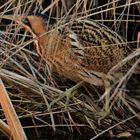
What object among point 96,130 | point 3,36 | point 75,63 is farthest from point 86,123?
point 3,36

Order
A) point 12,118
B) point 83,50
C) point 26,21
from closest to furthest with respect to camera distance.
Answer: point 12,118 → point 83,50 → point 26,21

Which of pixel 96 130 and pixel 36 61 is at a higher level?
pixel 36 61

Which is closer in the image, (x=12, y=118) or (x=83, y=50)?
(x=12, y=118)

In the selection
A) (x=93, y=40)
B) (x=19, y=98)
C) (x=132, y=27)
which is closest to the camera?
(x=93, y=40)

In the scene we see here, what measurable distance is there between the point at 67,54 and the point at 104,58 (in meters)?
0.21

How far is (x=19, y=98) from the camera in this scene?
123 inches

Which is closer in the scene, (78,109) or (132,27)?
(78,109)

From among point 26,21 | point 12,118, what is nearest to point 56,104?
point 26,21

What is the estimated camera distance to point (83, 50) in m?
2.91

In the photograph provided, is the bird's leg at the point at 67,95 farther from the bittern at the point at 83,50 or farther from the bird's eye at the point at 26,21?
the bird's eye at the point at 26,21

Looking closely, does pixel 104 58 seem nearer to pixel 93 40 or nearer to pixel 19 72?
pixel 93 40

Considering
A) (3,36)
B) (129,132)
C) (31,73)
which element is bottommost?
(129,132)

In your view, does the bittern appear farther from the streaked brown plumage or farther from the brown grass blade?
the brown grass blade

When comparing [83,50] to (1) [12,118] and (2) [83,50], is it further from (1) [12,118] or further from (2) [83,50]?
(1) [12,118]
